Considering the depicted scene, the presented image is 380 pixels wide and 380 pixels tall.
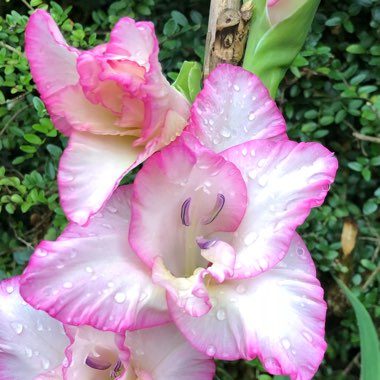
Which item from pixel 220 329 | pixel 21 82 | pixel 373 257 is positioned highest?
pixel 220 329

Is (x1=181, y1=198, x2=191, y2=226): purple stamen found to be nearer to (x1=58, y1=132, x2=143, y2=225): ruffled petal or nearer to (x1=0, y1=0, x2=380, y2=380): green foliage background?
(x1=58, y1=132, x2=143, y2=225): ruffled petal

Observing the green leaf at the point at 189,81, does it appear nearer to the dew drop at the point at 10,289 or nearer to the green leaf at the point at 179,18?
the dew drop at the point at 10,289

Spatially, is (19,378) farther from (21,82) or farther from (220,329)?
(21,82)

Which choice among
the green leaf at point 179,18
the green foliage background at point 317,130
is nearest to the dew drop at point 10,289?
the green foliage background at point 317,130

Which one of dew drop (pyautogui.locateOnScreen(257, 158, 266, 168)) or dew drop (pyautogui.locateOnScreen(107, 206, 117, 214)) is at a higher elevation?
dew drop (pyautogui.locateOnScreen(257, 158, 266, 168))

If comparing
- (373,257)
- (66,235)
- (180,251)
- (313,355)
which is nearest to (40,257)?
(66,235)

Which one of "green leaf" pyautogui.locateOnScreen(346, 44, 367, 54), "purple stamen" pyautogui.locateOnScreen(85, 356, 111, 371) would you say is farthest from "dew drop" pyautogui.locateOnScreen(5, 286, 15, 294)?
"green leaf" pyautogui.locateOnScreen(346, 44, 367, 54)

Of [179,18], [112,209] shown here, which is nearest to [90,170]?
[112,209]
